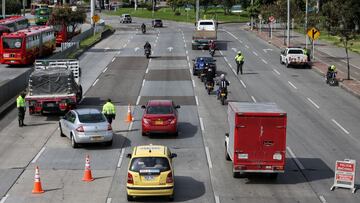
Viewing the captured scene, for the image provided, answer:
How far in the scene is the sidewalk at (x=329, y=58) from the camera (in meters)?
46.0

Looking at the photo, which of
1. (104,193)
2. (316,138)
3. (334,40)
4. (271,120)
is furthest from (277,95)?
(334,40)

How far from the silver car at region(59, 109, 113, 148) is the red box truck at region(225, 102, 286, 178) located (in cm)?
687

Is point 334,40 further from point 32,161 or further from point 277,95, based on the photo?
point 32,161

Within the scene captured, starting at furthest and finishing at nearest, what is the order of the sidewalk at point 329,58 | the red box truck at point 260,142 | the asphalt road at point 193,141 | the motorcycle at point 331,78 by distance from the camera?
1. the motorcycle at point 331,78
2. the sidewalk at point 329,58
3. the red box truck at point 260,142
4. the asphalt road at point 193,141

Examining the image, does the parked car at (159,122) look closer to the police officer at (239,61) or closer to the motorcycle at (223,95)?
the motorcycle at (223,95)

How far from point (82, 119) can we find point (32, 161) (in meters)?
3.13

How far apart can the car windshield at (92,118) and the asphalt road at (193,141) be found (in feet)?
3.56

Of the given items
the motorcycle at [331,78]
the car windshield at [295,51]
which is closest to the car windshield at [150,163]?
the motorcycle at [331,78]

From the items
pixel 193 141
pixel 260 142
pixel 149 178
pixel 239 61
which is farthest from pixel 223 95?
pixel 149 178

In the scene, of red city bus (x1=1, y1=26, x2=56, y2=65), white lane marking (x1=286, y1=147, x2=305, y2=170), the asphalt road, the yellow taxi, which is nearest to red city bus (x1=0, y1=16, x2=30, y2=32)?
red city bus (x1=1, y1=26, x2=56, y2=65)

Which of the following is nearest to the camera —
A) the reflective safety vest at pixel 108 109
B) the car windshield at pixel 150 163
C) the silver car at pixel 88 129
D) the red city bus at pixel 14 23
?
the car windshield at pixel 150 163

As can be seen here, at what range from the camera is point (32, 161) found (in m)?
24.9

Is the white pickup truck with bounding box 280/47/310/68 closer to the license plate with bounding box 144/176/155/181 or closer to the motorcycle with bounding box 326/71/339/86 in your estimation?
the motorcycle with bounding box 326/71/339/86

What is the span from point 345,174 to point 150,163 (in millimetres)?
6236
